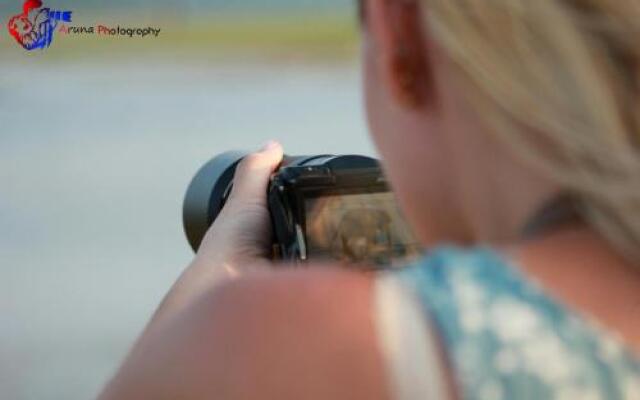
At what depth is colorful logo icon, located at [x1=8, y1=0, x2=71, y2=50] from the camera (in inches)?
63.6

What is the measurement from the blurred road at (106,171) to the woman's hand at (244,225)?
2.33 ft

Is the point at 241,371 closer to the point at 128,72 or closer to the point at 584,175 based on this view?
the point at 584,175

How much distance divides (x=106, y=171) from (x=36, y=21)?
263 mm

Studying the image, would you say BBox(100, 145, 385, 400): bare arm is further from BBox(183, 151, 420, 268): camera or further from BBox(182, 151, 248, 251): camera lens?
BBox(182, 151, 248, 251): camera lens

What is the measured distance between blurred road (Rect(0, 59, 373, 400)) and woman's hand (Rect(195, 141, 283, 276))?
0.71 meters

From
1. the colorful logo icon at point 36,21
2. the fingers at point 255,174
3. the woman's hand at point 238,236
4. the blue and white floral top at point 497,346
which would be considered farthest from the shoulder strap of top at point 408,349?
the colorful logo icon at point 36,21

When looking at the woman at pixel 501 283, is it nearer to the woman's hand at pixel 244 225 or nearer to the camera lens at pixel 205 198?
the woman's hand at pixel 244 225

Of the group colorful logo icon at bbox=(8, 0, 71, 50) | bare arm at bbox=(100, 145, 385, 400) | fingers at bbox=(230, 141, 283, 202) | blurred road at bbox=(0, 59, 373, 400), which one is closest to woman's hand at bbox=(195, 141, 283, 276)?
fingers at bbox=(230, 141, 283, 202)

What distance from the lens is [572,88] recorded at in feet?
1.36

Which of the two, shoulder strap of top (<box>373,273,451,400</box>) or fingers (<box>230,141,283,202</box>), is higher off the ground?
fingers (<box>230,141,283,202</box>)

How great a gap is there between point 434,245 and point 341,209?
0.24 metres

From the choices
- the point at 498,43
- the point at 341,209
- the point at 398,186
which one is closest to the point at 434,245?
the point at 398,186

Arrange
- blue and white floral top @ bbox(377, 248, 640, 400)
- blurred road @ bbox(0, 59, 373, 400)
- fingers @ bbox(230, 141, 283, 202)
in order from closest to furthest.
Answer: blue and white floral top @ bbox(377, 248, 640, 400), fingers @ bbox(230, 141, 283, 202), blurred road @ bbox(0, 59, 373, 400)

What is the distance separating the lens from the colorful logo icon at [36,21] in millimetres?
1614
